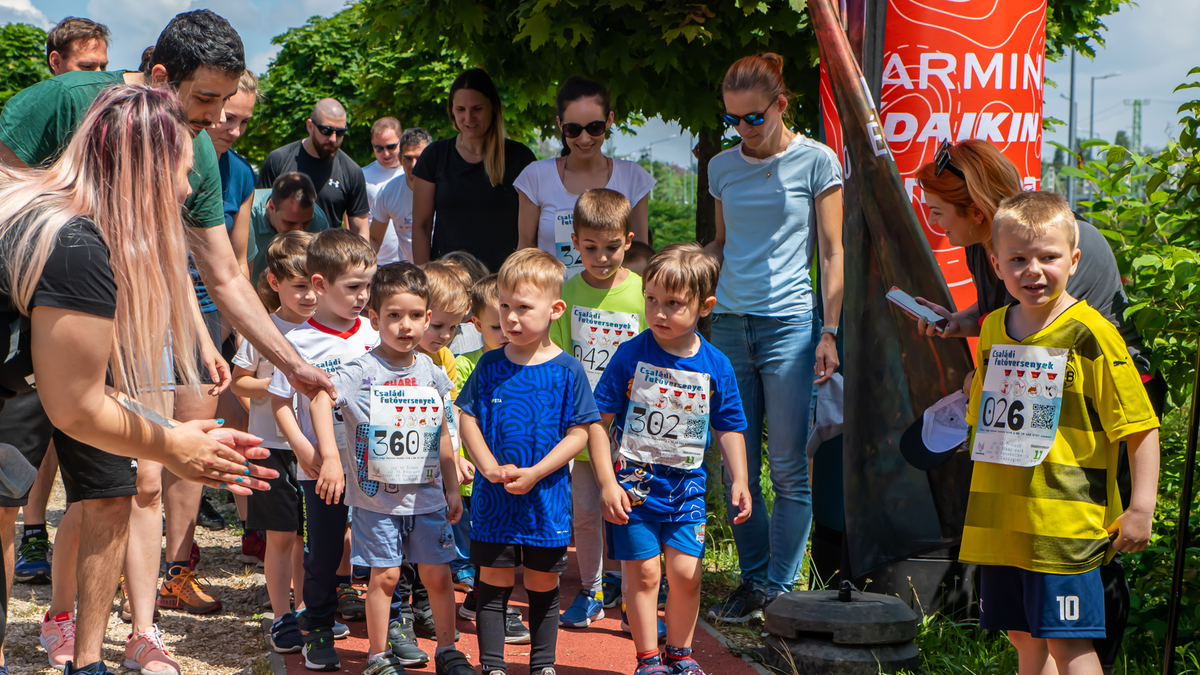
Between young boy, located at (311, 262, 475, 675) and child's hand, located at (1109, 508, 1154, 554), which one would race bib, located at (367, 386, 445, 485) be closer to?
young boy, located at (311, 262, 475, 675)

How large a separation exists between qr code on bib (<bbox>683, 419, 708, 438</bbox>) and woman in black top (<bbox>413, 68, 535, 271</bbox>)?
2.23m

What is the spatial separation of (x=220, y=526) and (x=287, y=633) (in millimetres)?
2438

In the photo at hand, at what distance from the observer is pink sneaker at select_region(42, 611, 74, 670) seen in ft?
12.7

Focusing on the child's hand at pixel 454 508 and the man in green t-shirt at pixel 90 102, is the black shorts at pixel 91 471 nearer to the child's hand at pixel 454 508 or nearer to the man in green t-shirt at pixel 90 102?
the man in green t-shirt at pixel 90 102

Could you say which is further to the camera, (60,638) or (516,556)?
(60,638)

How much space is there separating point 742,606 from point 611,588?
630 mm

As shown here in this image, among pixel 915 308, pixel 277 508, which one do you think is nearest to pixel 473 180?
pixel 277 508

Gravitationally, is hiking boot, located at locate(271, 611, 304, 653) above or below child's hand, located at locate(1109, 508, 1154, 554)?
below

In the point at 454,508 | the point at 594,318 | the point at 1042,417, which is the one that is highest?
the point at 594,318

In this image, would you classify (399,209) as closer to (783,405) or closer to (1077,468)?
(783,405)

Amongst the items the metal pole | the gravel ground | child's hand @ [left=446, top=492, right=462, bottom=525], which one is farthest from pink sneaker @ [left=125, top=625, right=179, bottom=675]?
the metal pole

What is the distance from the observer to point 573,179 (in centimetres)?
492

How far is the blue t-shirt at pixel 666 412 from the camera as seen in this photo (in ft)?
11.9

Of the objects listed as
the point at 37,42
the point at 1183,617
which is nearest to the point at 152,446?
the point at 1183,617
